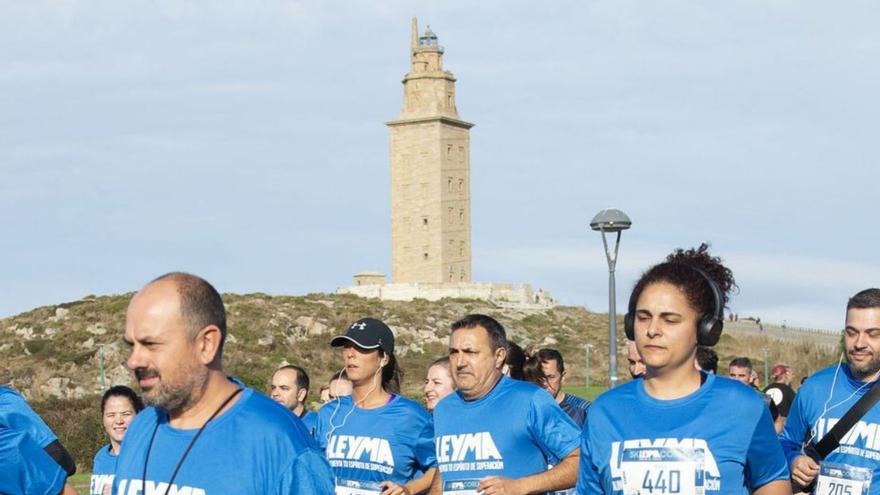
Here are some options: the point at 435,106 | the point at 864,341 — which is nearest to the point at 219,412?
the point at 864,341

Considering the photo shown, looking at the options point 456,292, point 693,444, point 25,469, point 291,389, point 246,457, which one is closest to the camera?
point 246,457

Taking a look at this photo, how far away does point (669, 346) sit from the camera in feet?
A: 18.5

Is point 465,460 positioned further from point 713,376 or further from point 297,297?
point 297,297

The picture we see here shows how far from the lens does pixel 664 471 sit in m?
5.55

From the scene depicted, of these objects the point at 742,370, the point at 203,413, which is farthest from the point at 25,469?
the point at 742,370

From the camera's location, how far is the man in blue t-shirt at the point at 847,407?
25.0ft

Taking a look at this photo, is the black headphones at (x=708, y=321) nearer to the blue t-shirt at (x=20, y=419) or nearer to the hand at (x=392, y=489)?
the blue t-shirt at (x=20, y=419)

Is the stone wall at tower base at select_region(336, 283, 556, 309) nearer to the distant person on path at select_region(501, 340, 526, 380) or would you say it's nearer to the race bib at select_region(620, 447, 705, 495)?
the distant person on path at select_region(501, 340, 526, 380)

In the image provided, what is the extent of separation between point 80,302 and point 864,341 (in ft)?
218

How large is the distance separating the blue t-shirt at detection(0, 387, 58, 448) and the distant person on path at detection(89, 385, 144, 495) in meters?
2.78

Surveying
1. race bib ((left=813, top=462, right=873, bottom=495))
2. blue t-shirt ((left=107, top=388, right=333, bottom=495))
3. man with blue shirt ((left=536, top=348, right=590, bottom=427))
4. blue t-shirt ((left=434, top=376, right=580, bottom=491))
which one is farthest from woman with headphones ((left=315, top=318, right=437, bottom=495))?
blue t-shirt ((left=107, top=388, right=333, bottom=495))

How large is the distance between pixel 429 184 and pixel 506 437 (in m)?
93.9

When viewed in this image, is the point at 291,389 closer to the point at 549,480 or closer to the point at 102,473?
the point at 102,473

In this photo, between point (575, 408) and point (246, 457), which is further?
point (575, 408)
